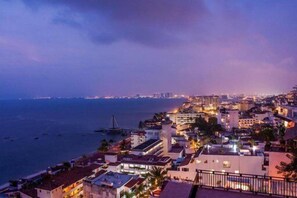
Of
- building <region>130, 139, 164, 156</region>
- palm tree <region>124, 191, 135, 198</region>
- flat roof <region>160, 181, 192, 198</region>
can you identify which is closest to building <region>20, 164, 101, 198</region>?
palm tree <region>124, 191, 135, 198</region>

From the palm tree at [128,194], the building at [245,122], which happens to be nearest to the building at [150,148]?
the palm tree at [128,194]

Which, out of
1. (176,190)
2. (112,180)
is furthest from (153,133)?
(176,190)

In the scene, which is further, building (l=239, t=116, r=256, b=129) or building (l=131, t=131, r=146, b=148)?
building (l=239, t=116, r=256, b=129)

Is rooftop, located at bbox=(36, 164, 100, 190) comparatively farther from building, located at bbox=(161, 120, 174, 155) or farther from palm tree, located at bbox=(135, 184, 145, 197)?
building, located at bbox=(161, 120, 174, 155)

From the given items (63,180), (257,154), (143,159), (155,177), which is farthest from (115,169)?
(257,154)

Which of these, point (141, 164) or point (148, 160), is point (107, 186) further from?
point (148, 160)

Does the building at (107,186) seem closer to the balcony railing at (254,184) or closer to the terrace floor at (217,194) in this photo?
the balcony railing at (254,184)
